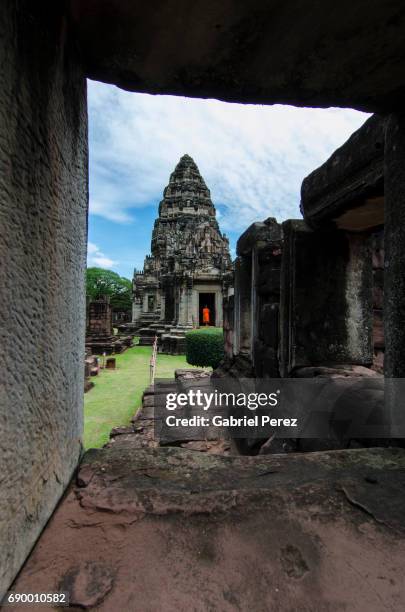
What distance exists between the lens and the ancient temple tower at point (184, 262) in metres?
21.6

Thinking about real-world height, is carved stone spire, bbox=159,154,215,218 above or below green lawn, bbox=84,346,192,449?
above

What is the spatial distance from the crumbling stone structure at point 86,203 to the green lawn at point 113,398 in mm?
4070

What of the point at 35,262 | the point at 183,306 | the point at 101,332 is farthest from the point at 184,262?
the point at 35,262

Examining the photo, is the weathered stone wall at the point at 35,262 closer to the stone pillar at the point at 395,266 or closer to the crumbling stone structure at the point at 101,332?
the stone pillar at the point at 395,266

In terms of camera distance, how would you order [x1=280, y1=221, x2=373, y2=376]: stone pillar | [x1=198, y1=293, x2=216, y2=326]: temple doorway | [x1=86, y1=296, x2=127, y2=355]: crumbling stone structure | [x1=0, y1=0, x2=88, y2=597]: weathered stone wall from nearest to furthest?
[x1=0, y1=0, x2=88, y2=597]: weathered stone wall → [x1=280, y1=221, x2=373, y2=376]: stone pillar → [x1=86, y1=296, x2=127, y2=355]: crumbling stone structure → [x1=198, y1=293, x2=216, y2=326]: temple doorway

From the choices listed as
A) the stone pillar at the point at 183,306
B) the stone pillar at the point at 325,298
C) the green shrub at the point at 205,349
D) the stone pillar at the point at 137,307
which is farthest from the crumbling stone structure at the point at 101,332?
the stone pillar at the point at 325,298

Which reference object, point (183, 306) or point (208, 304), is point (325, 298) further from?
point (208, 304)

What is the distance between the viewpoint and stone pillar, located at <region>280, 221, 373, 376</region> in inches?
97.0

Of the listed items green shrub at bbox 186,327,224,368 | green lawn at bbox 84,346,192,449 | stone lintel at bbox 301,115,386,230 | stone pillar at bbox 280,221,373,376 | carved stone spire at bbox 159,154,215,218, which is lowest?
green lawn at bbox 84,346,192,449

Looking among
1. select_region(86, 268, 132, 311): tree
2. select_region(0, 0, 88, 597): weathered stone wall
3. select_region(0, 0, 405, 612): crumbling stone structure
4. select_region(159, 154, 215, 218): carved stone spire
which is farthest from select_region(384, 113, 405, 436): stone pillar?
select_region(86, 268, 132, 311): tree

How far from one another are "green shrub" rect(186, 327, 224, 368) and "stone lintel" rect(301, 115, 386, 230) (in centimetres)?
964

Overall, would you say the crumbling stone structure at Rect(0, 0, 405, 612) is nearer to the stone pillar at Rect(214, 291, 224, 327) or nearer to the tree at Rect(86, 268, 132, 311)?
the stone pillar at Rect(214, 291, 224, 327)

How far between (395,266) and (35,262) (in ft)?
4.78

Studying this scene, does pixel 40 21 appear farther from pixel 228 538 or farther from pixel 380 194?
pixel 380 194
